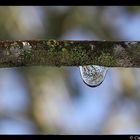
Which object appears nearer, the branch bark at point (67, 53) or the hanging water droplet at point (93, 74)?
the branch bark at point (67, 53)

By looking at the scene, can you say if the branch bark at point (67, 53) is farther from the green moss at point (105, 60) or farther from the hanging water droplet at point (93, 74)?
the hanging water droplet at point (93, 74)

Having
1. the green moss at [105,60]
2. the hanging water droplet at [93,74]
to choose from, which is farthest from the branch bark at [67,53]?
the hanging water droplet at [93,74]

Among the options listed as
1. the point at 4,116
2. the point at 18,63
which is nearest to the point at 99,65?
the point at 18,63

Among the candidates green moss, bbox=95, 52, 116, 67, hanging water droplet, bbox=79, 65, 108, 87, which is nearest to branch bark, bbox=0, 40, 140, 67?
green moss, bbox=95, 52, 116, 67

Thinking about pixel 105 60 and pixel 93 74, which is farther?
pixel 93 74

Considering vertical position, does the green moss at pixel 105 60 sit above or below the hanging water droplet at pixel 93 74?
above

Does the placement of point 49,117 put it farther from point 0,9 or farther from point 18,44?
point 18,44
